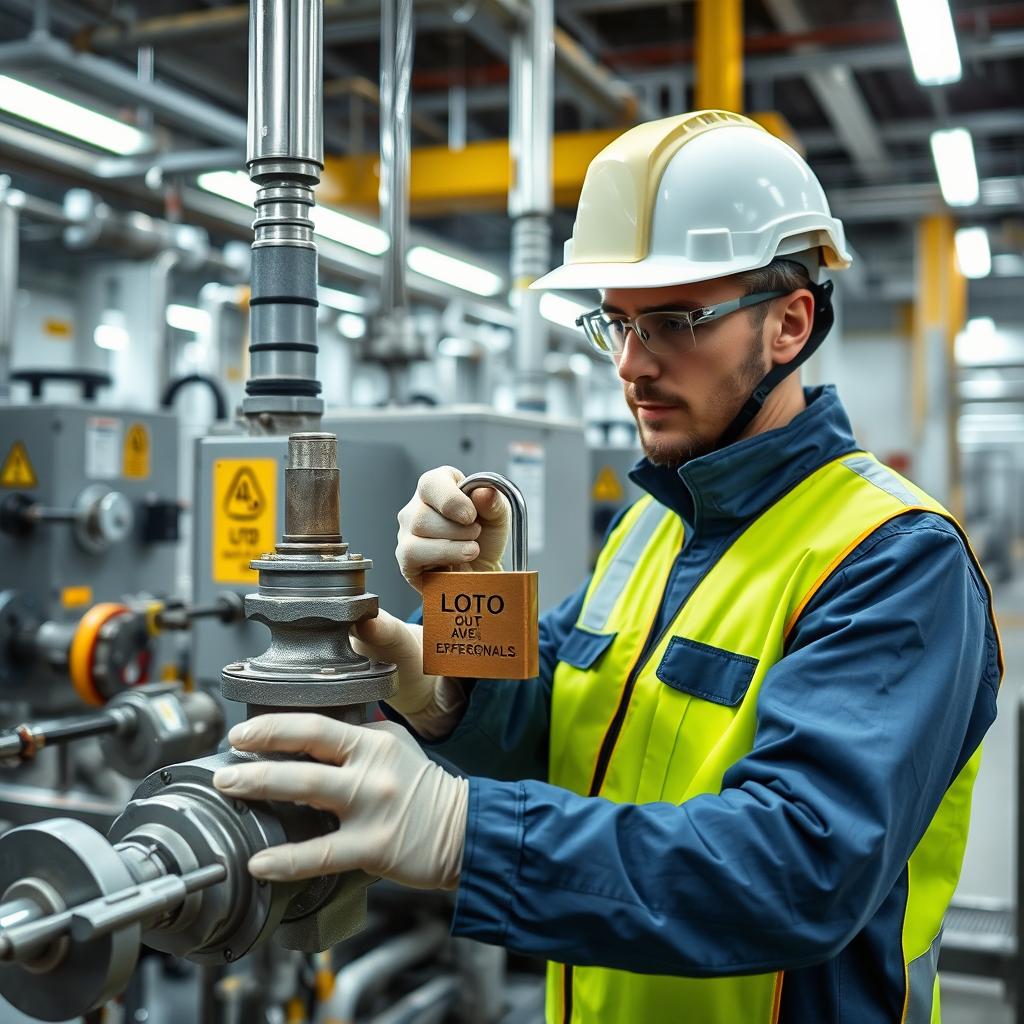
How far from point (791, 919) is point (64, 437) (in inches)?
79.7

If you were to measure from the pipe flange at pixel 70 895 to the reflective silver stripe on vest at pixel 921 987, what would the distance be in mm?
634

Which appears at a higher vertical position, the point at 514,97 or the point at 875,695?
the point at 514,97

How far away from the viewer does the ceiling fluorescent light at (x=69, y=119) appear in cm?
254

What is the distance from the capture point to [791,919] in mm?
714

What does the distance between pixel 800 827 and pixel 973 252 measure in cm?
756

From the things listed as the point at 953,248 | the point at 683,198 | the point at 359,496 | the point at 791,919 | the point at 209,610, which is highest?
the point at 953,248

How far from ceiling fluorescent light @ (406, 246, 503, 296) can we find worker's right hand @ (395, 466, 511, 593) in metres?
3.62

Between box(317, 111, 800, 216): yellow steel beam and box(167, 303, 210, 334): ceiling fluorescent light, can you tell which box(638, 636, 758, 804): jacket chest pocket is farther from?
box(167, 303, 210, 334): ceiling fluorescent light

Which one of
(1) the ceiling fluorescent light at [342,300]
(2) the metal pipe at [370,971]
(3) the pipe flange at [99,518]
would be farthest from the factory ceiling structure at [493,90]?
(2) the metal pipe at [370,971]

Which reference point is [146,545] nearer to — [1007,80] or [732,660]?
[732,660]

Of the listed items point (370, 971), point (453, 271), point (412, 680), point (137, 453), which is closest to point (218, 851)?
point (412, 680)

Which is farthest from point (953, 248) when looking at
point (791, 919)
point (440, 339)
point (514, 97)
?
point (791, 919)

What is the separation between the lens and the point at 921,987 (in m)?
0.94

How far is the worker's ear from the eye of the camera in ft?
3.37
